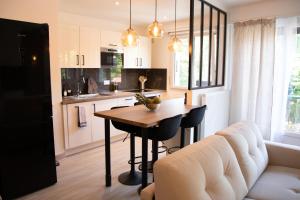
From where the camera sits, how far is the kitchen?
3.03m

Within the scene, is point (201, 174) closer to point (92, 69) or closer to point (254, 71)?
point (254, 71)

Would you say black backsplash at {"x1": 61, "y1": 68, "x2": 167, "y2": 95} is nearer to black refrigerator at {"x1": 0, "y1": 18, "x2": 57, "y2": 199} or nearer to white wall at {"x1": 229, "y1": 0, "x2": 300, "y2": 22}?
black refrigerator at {"x1": 0, "y1": 18, "x2": 57, "y2": 199}

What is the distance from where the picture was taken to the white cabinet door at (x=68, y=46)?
12.0 ft

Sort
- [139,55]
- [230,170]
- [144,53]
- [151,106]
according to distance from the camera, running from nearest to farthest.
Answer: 1. [230,170]
2. [151,106]
3. [139,55]
4. [144,53]

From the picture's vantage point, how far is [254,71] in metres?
3.84

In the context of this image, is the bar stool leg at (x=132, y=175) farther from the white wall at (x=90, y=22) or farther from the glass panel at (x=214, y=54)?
the white wall at (x=90, y=22)

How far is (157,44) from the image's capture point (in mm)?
5438

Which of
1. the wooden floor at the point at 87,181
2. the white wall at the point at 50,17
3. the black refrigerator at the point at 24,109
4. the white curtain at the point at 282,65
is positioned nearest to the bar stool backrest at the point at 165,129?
the wooden floor at the point at 87,181

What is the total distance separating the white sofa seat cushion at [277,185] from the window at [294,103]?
186 cm

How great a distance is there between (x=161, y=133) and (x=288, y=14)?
2900 millimetres

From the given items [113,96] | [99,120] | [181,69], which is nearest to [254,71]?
[181,69]

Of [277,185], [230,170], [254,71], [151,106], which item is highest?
[254,71]

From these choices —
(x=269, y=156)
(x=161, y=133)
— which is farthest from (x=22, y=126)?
(x=269, y=156)

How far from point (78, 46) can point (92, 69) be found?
0.75 m
